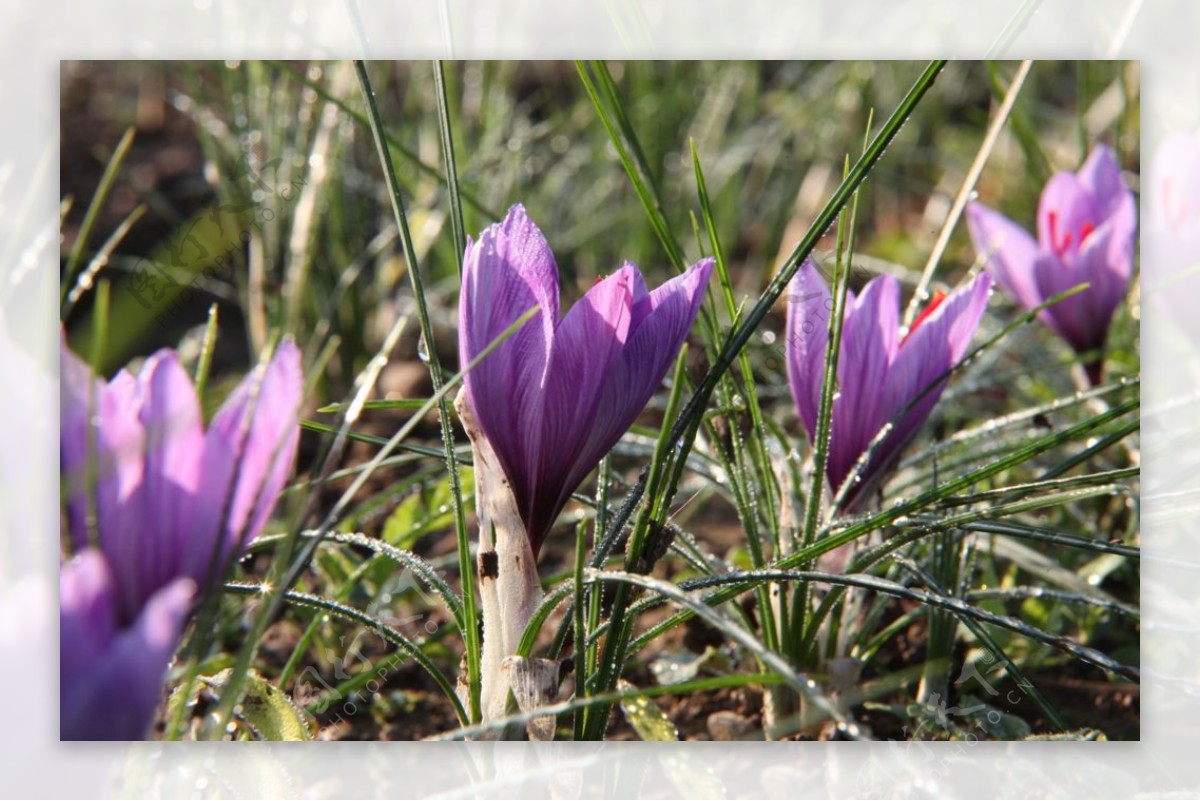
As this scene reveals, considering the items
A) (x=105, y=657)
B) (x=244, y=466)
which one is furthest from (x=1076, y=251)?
(x=105, y=657)

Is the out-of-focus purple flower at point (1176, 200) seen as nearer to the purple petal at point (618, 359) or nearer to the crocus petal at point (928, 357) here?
the crocus petal at point (928, 357)

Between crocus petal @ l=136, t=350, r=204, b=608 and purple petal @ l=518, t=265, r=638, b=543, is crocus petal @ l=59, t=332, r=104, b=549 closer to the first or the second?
crocus petal @ l=136, t=350, r=204, b=608

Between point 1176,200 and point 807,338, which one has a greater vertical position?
point 1176,200

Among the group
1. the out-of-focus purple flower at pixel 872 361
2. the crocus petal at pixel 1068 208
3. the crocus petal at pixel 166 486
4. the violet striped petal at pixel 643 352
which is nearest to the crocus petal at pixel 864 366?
the out-of-focus purple flower at pixel 872 361

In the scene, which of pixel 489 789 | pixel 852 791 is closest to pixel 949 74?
pixel 852 791

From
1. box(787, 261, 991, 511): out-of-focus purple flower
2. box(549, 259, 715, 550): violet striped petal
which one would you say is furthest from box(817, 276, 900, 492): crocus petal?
box(549, 259, 715, 550): violet striped petal

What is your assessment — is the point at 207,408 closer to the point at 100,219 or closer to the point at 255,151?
the point at 255,151

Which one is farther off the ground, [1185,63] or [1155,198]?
[1185,63]

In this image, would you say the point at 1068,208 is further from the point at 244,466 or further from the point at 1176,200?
the point at 244,466
